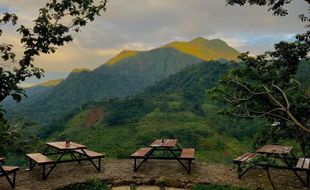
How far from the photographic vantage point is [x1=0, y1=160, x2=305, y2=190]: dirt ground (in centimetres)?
1008

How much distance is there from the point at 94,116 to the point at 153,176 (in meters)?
62.9

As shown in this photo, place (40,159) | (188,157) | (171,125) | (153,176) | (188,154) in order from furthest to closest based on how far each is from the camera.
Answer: (171,125), (188,154), (188,157), (153,176), (40,159)

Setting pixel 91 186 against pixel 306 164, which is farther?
pixel 91 186

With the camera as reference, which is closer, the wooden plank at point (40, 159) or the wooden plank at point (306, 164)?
the wooden plank at point (306, 164)

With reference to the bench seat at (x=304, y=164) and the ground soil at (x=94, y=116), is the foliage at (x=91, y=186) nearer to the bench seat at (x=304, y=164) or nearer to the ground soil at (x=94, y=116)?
the bench seat at (x=304, y=164)

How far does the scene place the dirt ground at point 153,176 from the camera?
1008 cm

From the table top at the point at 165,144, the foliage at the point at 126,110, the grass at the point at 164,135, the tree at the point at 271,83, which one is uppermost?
the tree at the point at 271,83

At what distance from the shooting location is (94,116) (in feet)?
238

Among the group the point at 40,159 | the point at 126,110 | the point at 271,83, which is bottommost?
the point at 126,110

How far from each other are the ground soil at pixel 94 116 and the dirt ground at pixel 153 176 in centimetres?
5655

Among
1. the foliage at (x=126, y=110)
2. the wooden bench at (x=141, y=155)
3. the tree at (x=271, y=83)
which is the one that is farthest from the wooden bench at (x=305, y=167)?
the foliage at (x=126, y=110)

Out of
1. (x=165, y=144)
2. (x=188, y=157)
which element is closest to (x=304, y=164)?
(x=188, y=157)

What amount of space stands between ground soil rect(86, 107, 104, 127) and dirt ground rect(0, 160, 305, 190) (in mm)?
56552

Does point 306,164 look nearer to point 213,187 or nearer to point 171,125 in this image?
point 213,187
